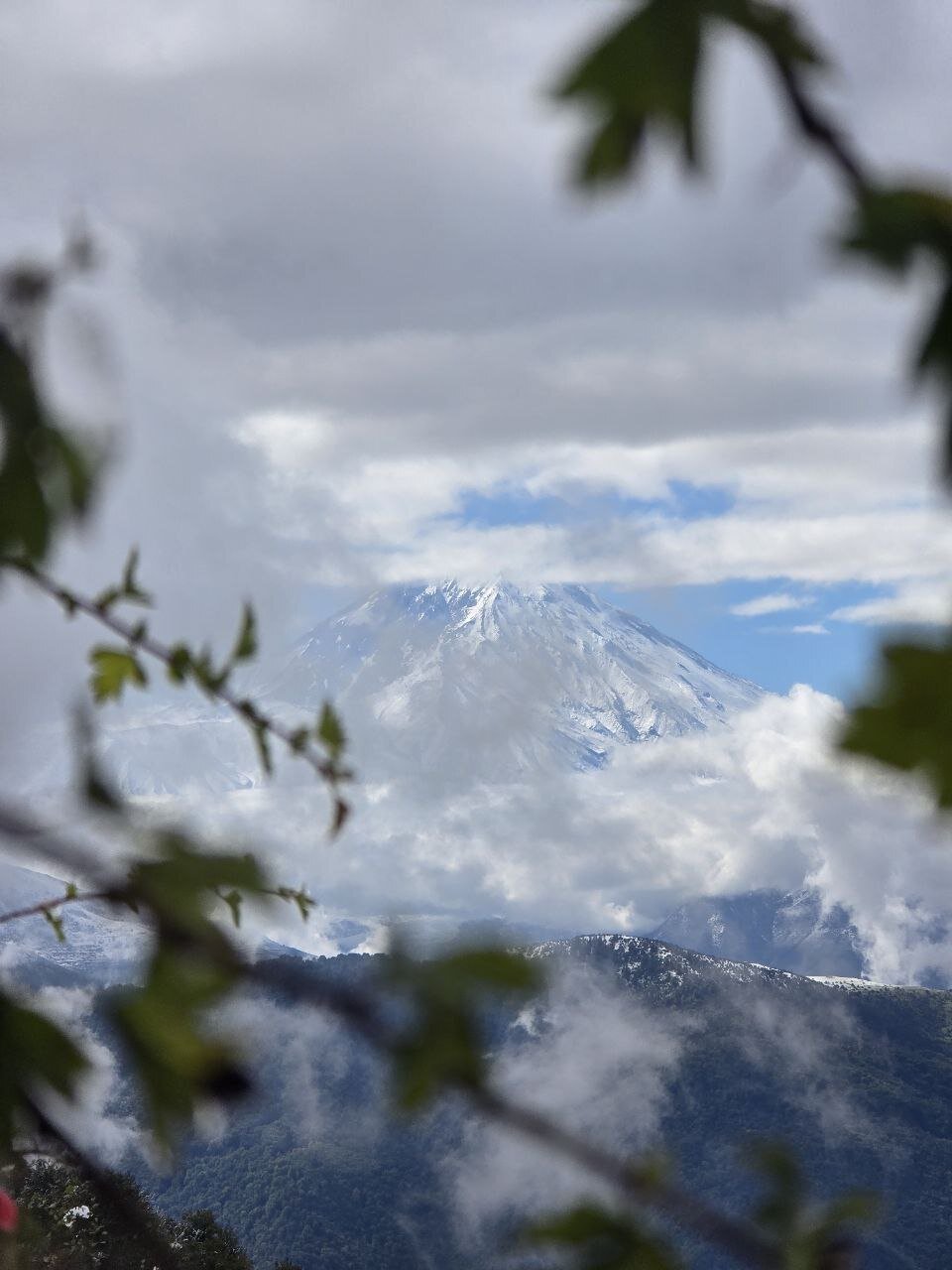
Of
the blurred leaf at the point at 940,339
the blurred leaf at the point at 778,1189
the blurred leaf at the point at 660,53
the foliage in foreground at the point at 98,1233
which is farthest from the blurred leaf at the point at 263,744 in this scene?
the foliage in foreground at the point at 98,1233

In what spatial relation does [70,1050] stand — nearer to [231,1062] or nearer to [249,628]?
[231,1062]

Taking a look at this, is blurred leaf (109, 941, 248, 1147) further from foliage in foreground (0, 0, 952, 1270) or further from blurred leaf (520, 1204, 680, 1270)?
A: blurred leaf (520, 1204, 680, 1270)

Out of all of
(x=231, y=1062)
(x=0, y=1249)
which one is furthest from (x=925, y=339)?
(x=0, y=1249)

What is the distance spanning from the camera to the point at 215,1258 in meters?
61.3

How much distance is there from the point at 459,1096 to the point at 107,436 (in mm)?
967

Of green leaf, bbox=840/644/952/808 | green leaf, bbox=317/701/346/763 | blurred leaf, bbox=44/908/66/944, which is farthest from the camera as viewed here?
blurred leaf, bbox=44/908/66/944

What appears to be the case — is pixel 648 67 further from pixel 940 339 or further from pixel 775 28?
pixel 940 339

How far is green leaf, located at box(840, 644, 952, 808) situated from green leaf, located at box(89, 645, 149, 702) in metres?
1.74

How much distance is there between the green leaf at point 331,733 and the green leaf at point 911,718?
956mm

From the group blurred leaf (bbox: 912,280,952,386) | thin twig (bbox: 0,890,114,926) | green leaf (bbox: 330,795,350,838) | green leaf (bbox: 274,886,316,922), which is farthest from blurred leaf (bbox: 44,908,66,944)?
blurred leaf (bbox: 912,280,952,386)

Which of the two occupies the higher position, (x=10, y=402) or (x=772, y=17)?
(x=772, y=17)

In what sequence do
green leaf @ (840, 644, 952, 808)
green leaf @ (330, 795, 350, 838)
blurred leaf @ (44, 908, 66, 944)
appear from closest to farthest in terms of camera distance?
1. green leaf @ (840, 644, 952, 808)
2. green leaf @ (330, 795, 350, 838)
3. blurred leaf @ (44, 908, 66, 944)

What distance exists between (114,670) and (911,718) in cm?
186

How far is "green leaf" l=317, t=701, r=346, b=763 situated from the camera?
178 centimetres
